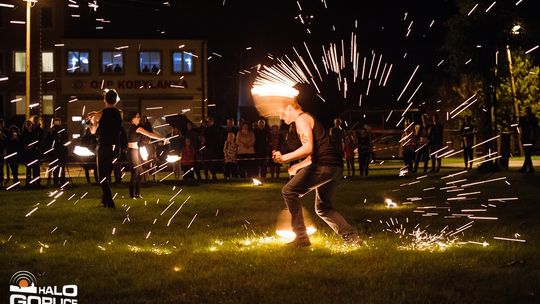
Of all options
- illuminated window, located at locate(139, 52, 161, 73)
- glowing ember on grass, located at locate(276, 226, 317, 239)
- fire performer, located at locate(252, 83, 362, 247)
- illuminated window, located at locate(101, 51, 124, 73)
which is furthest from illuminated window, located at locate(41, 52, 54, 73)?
fire performer, located at locate(252, 83, 362, 247)

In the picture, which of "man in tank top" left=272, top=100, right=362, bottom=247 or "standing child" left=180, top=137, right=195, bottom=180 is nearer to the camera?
"man in tank top" left=272, top=100, right=362, bottom=247

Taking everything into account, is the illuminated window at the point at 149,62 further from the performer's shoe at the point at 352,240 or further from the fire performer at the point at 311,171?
the performer's shoe at the point at 352,240

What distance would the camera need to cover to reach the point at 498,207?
13.1m

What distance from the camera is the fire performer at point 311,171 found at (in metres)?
8.66

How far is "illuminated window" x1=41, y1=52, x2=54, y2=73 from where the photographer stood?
49.3 m

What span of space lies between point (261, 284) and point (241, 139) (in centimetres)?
1474

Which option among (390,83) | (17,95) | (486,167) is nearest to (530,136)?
(486,167)

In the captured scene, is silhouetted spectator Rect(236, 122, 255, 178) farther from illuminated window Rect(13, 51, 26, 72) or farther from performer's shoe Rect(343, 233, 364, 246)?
illuminated window Rect(13, 51, 26, 72)

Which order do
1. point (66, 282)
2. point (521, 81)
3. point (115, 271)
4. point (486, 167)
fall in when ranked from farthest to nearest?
1. point (521, 81)
2. point (486, 167)
3. point (115, 271)
4. point (66, 282)

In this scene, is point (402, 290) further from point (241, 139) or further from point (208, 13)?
point (208, 13)

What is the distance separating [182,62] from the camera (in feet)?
162

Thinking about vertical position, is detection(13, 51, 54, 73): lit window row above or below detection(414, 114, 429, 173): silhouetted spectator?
above

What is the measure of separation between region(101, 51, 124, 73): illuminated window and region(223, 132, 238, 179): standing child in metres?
29.0

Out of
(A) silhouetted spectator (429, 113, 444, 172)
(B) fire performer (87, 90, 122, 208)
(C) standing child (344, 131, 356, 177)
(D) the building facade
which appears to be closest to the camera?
(B) fire performer (87, 90, 122, 208)
